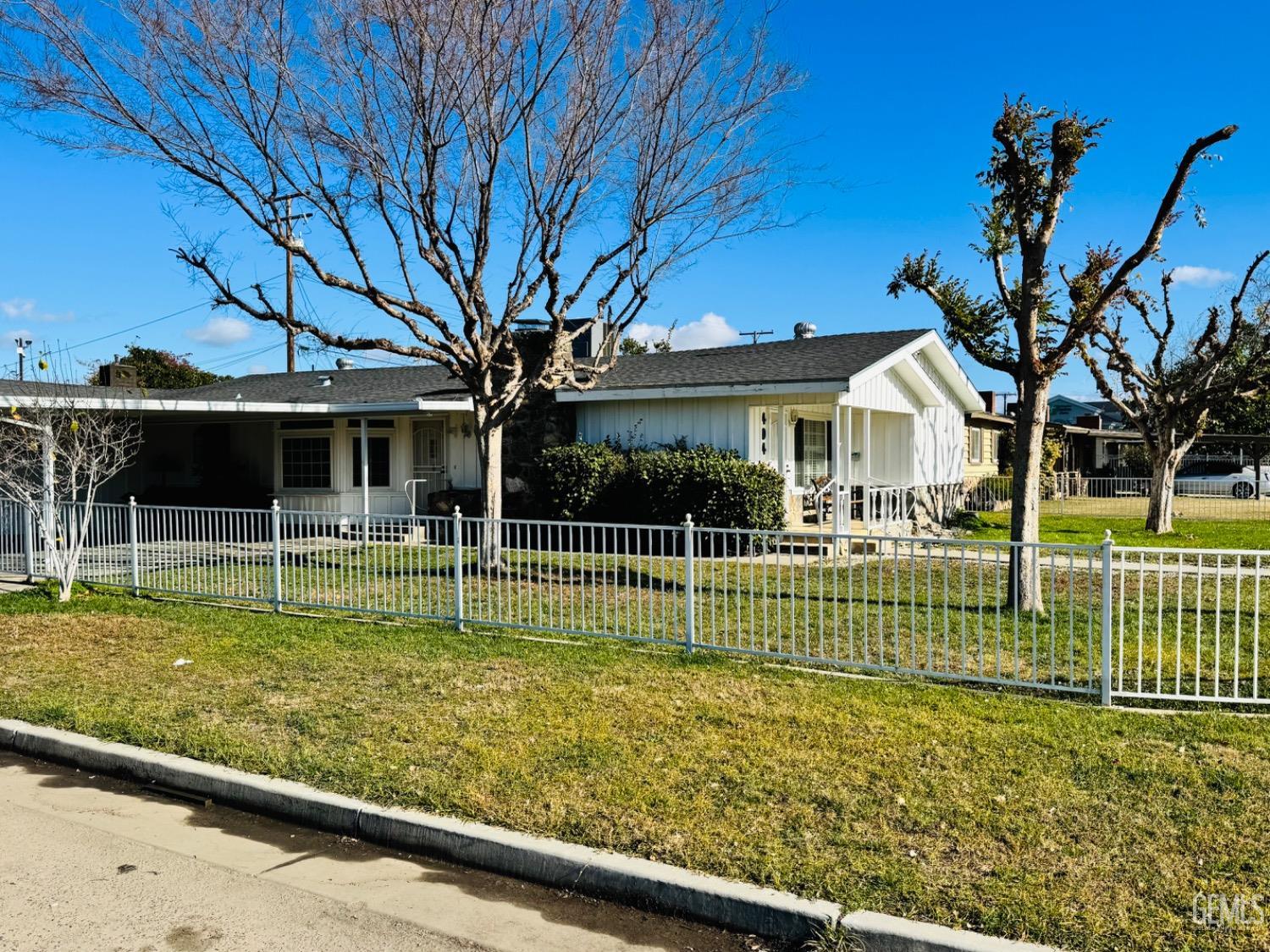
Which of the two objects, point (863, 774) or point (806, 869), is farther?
point (863, 774)

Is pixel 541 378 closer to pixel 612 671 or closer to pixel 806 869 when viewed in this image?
pixel 612 671

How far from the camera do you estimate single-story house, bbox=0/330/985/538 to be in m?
17.5

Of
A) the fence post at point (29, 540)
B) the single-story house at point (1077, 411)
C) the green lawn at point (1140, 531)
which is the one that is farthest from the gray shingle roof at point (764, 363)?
the single-story house at point (1077, 411)

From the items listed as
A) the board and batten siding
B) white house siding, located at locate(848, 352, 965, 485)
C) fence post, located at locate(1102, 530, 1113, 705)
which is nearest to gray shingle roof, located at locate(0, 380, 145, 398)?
the board and batten siding

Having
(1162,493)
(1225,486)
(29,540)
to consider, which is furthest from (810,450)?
(1225,486)

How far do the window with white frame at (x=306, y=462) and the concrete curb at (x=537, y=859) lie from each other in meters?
15.7

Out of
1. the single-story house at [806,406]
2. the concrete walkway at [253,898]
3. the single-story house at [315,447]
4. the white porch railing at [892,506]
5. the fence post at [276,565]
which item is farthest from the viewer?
the single-story house at [315,447]

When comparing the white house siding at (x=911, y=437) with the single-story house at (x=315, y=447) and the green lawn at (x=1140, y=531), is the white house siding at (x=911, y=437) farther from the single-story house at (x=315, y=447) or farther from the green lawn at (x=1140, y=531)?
the single-story house at (x=315, y=447)

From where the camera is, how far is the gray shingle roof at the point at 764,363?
17141 millimetres

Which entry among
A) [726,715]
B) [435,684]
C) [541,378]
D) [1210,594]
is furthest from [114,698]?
[1210,594]

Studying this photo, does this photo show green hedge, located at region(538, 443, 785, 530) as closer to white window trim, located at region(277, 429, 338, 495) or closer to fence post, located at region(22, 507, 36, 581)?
white window trim, located at region(277, 429, 338, 495)

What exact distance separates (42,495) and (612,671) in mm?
9093

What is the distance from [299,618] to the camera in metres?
10.0

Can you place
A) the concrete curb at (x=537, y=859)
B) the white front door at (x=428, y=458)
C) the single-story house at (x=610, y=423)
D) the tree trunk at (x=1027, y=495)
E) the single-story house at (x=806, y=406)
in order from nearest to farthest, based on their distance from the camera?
1. the concrete curb at (x=537, y=859)
2. the tree trunk at (x=1027, y=495)
3. the single-story house at (x=806, y=406)
4. the single-story house at (x=610, y=423)
5. the white front door at (x=428, y=458)
